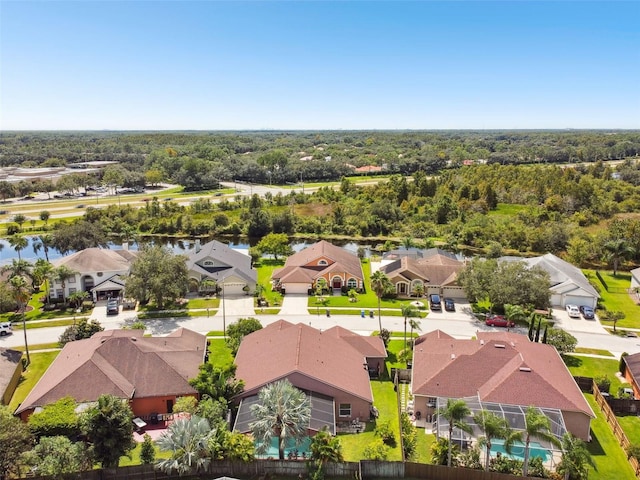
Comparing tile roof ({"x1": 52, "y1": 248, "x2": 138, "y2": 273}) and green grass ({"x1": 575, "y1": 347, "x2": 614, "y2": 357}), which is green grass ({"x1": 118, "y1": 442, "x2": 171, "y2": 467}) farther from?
green grass ({"x1": 575, "y1": 347, "x2": 614, "y2": 357})

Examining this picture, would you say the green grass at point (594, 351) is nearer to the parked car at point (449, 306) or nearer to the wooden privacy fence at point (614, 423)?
the wooden privacy fence at point (614, 423)

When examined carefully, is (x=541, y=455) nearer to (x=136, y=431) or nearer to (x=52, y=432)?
(x=136, y=431)

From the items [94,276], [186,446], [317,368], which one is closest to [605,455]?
[317,368]

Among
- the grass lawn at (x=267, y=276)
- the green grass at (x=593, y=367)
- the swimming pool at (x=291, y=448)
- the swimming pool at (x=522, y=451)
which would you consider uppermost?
the swimming pool at (x=522, y=451)

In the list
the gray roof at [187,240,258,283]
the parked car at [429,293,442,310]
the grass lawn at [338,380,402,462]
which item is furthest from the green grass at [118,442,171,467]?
the parked car at [429,293,442,310]

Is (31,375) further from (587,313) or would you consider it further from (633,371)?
(587,313)

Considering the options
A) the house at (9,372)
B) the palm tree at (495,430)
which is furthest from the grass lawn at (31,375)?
the palm tree at (495,430)

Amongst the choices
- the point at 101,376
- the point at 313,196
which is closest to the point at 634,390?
the point at 101,376
